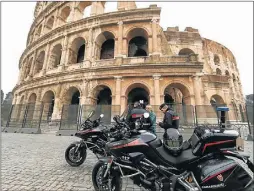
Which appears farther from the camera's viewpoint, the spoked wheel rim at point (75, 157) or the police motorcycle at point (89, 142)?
the spoked wheel rim at point (75, 157)

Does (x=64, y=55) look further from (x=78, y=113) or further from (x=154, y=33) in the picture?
(x=154, y=33)

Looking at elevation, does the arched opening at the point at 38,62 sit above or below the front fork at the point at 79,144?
above

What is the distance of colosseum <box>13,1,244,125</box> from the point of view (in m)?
13.0

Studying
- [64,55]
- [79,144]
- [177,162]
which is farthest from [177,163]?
[64,55]

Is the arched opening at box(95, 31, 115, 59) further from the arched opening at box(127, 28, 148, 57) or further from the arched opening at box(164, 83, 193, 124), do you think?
the arched opening at box(164, 83, 193, 124)

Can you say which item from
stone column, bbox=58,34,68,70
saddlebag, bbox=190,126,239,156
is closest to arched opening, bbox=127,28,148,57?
stone column, bbox=58,34,68,70

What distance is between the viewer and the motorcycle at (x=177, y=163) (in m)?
1.71

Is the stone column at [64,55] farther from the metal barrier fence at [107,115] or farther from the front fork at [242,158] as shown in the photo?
the front fork at [242,158]

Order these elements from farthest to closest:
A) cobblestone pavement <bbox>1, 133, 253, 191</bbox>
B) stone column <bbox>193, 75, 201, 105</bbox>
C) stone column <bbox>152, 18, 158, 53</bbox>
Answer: stone column <bbox>152, 18, 158, 53</bbox> → stone column <bbox>193, 75, 201, 105</bbox> → cobblestone pavement <bbox>1, 133, 253, 191</bbox>

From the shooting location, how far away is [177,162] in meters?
1.95

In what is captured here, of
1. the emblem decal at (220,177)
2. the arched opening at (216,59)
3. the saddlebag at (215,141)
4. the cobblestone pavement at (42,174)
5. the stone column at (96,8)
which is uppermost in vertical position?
the stone column at (96,8)

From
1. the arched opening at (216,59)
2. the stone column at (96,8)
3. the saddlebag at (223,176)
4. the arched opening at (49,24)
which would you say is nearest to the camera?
the saddlebag at (223,176)

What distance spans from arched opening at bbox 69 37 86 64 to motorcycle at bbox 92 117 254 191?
51.4ft

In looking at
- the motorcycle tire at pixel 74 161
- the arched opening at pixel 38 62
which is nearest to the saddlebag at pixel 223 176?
the motorcycle tire at pixel 74 161
